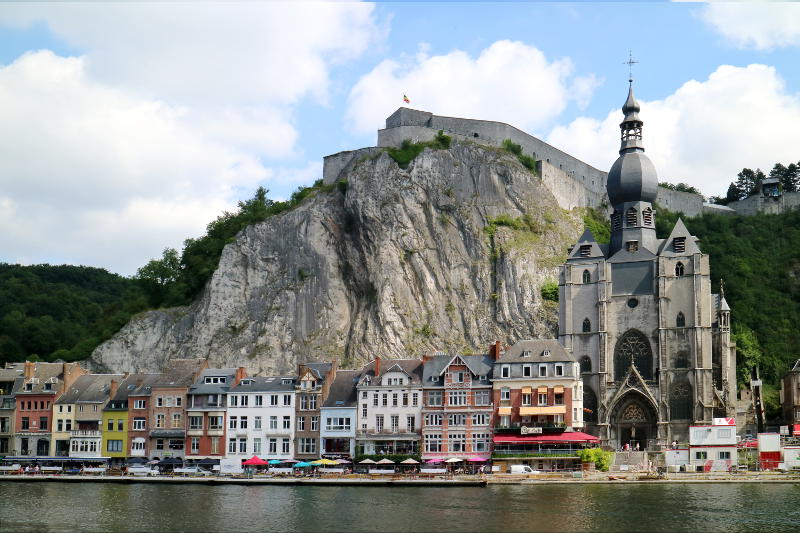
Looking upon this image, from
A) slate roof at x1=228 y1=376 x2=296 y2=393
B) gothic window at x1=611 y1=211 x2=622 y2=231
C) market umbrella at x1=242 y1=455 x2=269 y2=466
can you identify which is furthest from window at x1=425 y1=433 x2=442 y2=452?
gothic window at x1=611 y1=211 x2=622 y2=231

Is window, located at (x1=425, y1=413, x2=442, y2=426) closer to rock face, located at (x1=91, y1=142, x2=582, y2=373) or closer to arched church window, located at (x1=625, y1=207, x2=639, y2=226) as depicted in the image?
rock face, located at (x1=91, y1=142, x2=582, y2=373)

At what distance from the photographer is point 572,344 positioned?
91250 mm

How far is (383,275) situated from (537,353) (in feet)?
102

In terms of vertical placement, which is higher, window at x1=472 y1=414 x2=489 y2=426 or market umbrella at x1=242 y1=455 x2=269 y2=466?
window at x1=472 y1=414 x2=489 y2=426

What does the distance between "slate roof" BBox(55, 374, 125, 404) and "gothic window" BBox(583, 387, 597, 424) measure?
129ft

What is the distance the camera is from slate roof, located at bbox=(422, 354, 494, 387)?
7812 cm

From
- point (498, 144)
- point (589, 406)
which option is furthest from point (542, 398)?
point (498, 144)

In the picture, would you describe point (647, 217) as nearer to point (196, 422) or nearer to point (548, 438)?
point (548, 438)

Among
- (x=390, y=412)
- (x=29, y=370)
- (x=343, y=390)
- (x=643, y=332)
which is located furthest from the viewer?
(x=643, y=332)

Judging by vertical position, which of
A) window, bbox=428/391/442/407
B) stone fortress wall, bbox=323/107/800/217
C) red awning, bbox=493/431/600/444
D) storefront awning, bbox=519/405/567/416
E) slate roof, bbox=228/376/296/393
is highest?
stone fortress wall, bbox=323/107/800/217

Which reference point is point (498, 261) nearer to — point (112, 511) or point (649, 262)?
point (649, 262)

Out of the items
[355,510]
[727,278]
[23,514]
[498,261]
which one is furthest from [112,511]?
[727,278]

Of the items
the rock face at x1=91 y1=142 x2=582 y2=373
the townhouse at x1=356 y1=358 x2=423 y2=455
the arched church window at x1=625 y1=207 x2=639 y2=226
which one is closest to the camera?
the townhouse at x1=356 y1=358 x2=423 y2=455

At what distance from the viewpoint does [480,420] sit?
7719 centimetres
